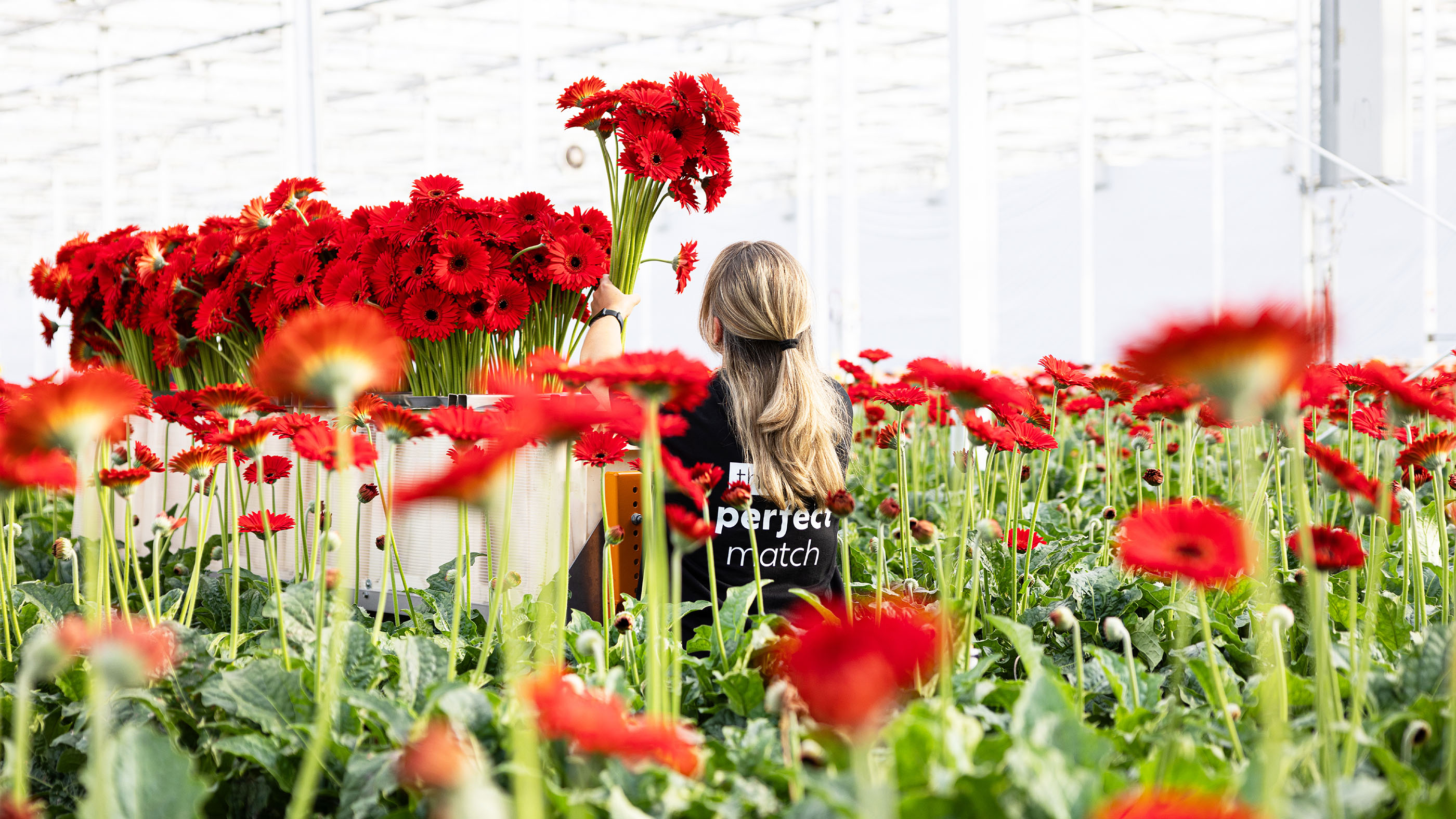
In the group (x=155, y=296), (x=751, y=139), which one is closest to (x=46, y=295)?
(x=155, y=296)

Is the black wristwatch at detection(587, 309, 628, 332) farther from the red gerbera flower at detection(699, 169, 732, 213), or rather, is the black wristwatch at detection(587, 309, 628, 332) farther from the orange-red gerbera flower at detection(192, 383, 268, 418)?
the orange-red gerbera flower at detection(192, 383, 268, 418)

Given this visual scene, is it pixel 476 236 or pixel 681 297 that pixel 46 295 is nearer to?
pixel 476 236

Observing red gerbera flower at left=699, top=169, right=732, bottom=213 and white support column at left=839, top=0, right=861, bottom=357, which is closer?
red gerbera flower at left=699, top=169, right=732, bottom=213

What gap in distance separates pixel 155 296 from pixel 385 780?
1386 millimetres

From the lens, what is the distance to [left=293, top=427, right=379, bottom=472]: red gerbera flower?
886 mm

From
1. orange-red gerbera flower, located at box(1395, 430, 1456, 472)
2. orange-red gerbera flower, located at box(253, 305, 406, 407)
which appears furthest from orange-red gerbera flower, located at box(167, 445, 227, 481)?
orange-red gerbera flower, located at box(1395, 430, 1456, 472)

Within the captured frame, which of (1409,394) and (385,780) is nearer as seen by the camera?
(385,780)

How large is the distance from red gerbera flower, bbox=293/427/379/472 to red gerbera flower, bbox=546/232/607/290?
560 millimetres

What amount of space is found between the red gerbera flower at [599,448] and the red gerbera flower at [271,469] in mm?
401

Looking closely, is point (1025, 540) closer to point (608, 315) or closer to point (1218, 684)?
point (608, 315)

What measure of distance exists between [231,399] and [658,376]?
1.97 ft

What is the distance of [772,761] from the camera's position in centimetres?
79

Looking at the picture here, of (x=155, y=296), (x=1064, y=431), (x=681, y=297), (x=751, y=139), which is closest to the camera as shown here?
(x=155, y=296)

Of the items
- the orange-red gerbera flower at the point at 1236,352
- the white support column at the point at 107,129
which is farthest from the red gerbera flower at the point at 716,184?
the white support column at the point at 107,129
